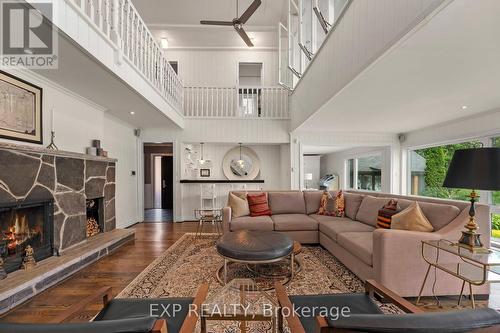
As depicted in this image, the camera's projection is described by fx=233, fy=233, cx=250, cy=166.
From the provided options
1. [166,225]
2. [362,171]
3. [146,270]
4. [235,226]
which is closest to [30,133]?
[146,270]

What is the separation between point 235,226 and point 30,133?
2886mm

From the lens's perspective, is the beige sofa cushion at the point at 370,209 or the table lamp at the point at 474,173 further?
the beige sofa cushion at the point at 370,209

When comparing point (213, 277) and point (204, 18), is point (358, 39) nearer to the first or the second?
point (213, 277)

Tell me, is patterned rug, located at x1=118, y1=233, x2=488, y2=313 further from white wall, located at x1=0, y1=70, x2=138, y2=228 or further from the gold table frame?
white wall, located at x1=0, y1=70, x2=138, y2=228

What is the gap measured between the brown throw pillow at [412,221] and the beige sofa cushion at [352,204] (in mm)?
1152

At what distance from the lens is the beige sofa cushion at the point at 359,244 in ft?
7.92

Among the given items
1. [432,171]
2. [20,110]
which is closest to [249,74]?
[432,171]

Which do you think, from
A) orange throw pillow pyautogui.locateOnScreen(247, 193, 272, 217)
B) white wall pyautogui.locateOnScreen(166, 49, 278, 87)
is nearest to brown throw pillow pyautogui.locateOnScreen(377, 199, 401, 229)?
orange throw pillow pyautogui.locateOnScreen(247, 193, 272, 217)

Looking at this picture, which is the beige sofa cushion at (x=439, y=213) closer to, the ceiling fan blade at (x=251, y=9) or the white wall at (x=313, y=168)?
the ceiling fan blade at (x=251, y=9)

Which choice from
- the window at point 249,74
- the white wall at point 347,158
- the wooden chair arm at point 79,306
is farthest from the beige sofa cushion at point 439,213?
the window at point 249,74

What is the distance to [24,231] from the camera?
2.66m

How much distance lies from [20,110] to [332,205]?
14.7 ft

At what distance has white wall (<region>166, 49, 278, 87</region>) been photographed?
263 inches

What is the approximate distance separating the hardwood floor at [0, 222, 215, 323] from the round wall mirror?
8.13 ft
